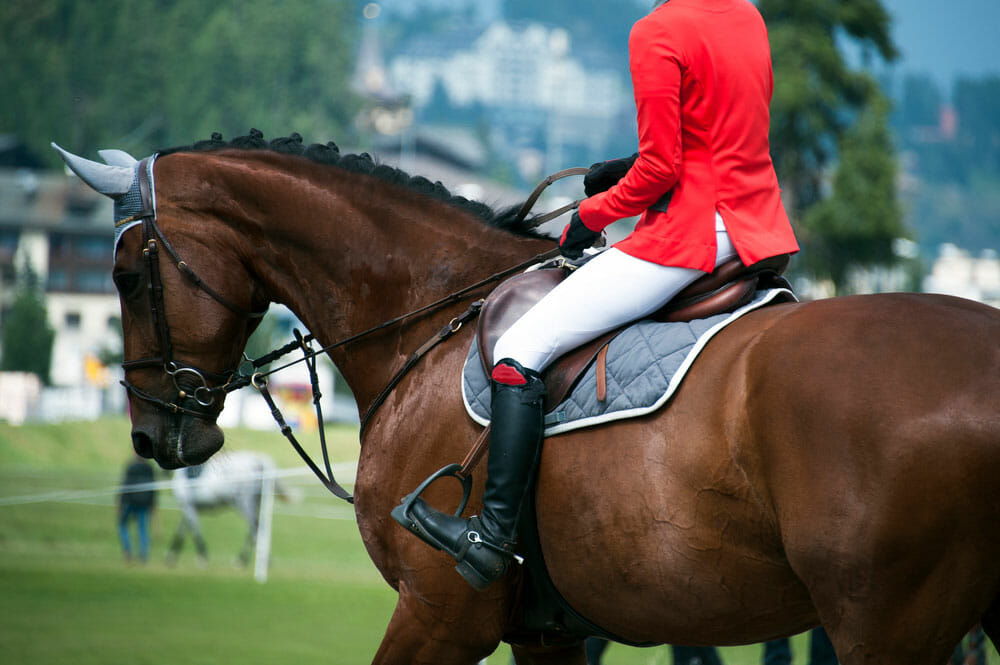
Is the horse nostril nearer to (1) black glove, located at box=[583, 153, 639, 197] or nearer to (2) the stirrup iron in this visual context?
(2) the stirrup iron

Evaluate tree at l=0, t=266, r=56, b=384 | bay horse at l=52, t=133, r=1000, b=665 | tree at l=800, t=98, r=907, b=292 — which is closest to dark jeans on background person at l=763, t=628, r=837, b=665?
bay horse at l=52, t=133, r=1000, b=665

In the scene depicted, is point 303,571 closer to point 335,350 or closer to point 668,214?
point 335,350

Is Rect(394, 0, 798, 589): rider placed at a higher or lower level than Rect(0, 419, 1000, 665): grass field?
higher

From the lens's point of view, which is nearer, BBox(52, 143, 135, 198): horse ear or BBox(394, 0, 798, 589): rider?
BBox(394, 0, 798, 589): rider

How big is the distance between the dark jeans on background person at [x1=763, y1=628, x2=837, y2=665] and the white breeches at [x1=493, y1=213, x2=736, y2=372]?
10.1ft

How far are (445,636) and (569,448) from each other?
0.61 metres

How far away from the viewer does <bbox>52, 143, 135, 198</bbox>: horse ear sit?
310cm

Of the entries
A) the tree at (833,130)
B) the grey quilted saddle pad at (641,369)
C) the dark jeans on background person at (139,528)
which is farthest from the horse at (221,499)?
the tree at (833,130)

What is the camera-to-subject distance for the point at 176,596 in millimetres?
9305

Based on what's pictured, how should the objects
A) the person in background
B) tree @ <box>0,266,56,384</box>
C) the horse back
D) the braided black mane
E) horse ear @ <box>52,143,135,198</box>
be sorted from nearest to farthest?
the horse back, horse ear @ <box>52,143,135,198</box>, the braided black mane, the person in background, tree @ <box>0,266,56,384</box>

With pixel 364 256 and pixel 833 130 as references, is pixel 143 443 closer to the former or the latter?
pixel 364 256

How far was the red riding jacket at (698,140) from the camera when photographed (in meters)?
2.61

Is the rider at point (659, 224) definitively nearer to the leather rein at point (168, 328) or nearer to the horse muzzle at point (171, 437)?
the leather rein at point (168, 328)

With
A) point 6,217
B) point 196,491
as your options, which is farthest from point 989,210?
point 196,491
